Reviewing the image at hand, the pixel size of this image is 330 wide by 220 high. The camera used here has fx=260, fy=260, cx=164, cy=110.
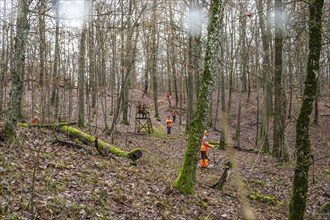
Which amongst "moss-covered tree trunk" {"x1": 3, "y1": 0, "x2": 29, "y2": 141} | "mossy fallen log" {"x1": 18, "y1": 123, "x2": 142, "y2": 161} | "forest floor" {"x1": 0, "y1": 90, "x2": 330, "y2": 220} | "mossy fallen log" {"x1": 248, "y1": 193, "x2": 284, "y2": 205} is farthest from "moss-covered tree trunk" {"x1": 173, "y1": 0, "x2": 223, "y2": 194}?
"moss-covered tree trunk" {"x1": 3, "y1": 0, "x2": 29, "y2": 141}

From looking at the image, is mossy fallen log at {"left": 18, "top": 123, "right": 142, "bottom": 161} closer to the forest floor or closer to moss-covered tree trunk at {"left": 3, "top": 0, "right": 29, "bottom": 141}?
the forest floor

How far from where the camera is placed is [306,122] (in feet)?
15.8

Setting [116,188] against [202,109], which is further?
[202,109]

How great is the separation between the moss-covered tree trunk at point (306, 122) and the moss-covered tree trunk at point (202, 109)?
2.37 metres

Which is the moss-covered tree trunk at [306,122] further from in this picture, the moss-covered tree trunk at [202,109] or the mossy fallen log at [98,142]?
the mossy fallen log at [98,142]

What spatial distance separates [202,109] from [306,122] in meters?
2.56

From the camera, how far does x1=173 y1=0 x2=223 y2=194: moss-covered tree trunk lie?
6688mm

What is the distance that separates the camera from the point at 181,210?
5.98m

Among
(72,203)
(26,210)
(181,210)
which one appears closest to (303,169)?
(181,210)

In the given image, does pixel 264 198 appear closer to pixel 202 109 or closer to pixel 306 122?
pixel 202 109

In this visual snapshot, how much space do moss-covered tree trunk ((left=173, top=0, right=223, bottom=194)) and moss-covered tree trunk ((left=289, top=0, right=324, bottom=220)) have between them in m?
2.37

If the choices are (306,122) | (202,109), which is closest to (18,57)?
(202,109)

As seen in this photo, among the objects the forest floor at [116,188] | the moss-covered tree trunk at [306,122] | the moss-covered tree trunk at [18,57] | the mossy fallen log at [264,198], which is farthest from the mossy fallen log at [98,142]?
the moss-covered tree trunk at [306,122]

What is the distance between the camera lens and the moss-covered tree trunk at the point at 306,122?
476cm
